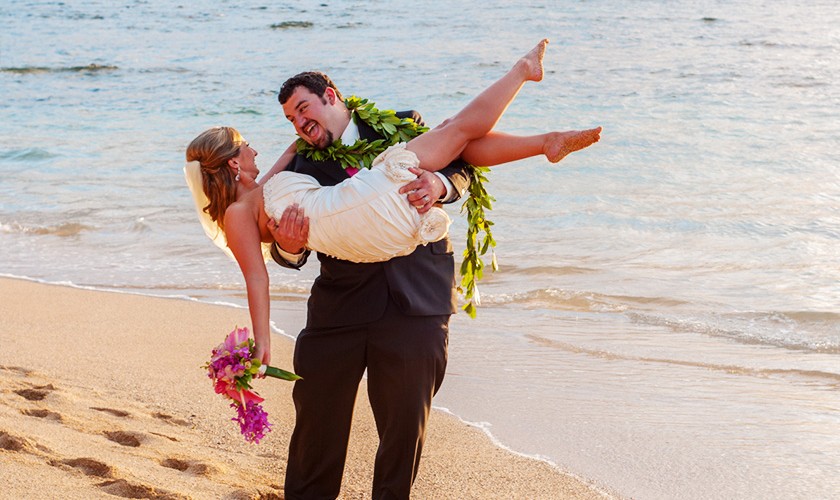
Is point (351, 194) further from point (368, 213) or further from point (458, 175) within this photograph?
point (458, 175)

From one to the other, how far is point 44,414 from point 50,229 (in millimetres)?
5428

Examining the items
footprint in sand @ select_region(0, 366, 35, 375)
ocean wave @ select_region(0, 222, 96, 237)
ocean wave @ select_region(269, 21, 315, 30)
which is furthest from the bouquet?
ocean wave @ select_region(269, 21, 315, 30)

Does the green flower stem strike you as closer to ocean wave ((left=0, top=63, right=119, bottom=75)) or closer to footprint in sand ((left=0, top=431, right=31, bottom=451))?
footprint in sand ((left=0, top=431, right=31, bottom=451))

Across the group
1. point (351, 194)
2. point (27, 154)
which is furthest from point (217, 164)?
point (27, 154)

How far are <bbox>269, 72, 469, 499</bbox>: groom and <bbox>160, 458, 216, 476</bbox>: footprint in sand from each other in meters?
0.55

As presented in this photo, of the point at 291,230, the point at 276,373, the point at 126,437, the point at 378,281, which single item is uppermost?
the point at 291,230

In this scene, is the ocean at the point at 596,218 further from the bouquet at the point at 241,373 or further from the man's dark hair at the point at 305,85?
the man's dark hair at the point at 305,85

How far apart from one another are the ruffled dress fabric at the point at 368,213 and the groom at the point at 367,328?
0.32 feet

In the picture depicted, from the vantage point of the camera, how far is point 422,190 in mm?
3152

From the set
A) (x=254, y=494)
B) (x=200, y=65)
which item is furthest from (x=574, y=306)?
(x=200, y=65)

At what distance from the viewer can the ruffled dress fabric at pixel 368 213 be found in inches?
122

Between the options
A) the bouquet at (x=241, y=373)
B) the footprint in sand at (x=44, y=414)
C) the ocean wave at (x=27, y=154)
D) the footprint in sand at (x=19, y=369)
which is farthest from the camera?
the ocean wave at (x=27, y=154)

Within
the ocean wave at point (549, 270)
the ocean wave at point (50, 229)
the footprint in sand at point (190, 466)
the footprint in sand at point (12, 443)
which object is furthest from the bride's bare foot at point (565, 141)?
the ocean wave at point (50, 229)

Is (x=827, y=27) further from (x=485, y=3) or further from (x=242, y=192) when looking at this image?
(x=242, y=192)
